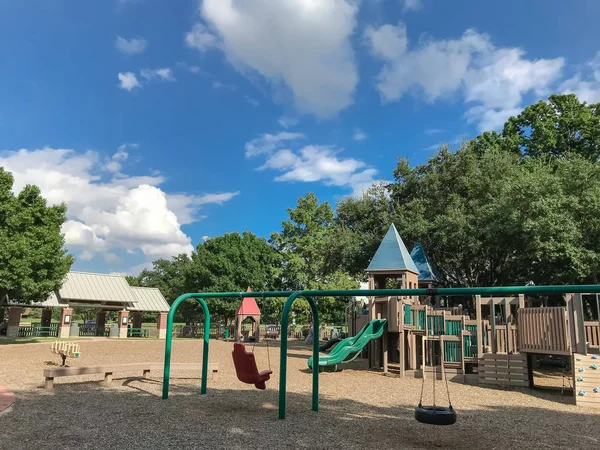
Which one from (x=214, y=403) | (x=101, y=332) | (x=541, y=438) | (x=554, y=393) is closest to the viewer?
(x=541, y=438)

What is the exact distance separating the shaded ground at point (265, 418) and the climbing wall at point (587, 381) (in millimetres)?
480

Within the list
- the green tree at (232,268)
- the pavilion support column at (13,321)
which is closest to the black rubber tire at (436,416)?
the pavilion support column at (13,321)

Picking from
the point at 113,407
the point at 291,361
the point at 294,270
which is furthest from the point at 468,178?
the point at 294,270

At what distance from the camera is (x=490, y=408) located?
30.9 feet

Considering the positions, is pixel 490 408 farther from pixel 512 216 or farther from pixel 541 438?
pixel 512 216

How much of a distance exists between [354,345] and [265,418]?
8.19 meters

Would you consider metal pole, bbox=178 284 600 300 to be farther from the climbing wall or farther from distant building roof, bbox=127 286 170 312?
distant building roof, bbox=127 286 170 312

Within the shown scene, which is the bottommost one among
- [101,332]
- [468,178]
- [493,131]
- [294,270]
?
[101,332]

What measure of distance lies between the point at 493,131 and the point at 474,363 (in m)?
26.2

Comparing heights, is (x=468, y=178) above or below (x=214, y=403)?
above

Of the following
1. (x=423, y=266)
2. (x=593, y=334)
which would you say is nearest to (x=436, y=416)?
(x=593, y=334)

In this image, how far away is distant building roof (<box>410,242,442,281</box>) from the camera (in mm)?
20812

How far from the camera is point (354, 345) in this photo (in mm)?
Answer: 15500

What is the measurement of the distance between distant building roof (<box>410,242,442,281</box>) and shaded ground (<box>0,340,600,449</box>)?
8.89 m
